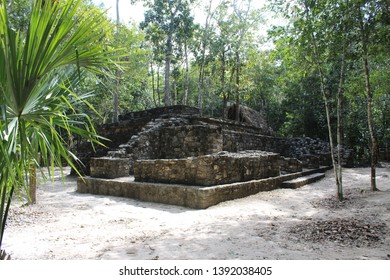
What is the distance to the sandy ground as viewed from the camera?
3.10 m

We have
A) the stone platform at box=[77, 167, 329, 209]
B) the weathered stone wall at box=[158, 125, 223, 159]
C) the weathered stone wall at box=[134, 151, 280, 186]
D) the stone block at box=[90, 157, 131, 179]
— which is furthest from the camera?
the weathered stone wall at box=[158, 125, 223, 159]

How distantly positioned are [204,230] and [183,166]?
2415mm

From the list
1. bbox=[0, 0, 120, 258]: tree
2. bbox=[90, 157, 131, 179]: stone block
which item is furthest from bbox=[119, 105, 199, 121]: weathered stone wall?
bbox=[0, 0, 120, 258]: tree

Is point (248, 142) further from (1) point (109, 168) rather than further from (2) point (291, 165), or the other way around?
(1) point (109, 168)

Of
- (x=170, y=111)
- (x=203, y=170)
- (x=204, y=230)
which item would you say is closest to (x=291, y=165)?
(x=203, y=170)

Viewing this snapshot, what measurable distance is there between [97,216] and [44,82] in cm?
360

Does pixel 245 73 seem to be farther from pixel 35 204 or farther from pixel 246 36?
pixel 35 204

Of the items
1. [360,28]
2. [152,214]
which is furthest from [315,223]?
[360,28]

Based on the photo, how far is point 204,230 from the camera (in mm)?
4031

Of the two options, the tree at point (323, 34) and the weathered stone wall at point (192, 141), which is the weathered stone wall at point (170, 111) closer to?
the weathered stone wall at point (192, 141)

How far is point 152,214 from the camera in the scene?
17.0 ft

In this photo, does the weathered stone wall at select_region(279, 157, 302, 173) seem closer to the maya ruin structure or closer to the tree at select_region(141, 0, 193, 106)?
the maya ruin structure

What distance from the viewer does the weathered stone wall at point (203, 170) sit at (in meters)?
5.95

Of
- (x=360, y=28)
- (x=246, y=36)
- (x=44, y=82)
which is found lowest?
(x=44, y=82)
